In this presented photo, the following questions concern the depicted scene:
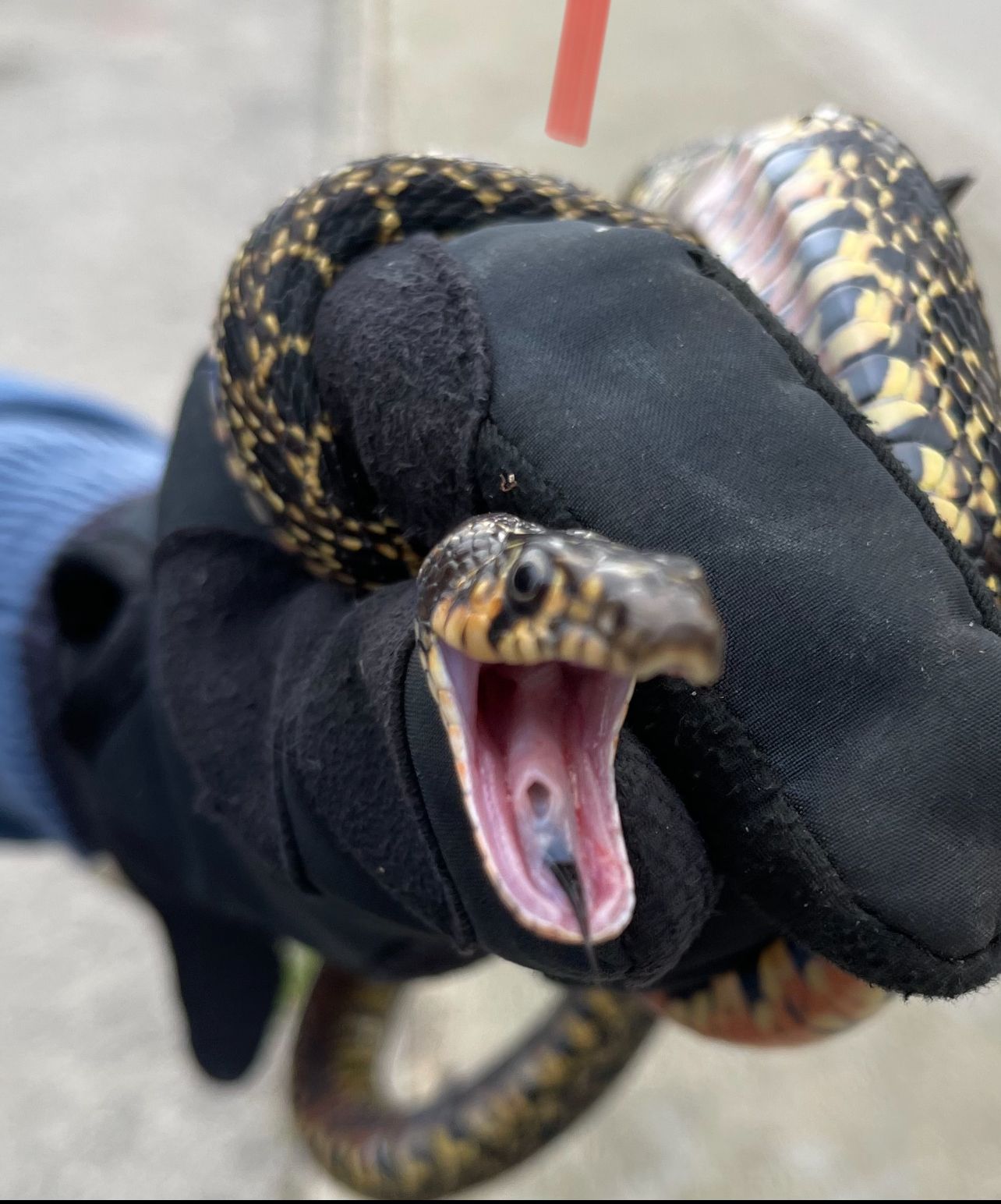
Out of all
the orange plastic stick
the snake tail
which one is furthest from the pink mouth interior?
the snake tail

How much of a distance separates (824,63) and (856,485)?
259 centimetres

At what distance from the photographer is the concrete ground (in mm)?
1625

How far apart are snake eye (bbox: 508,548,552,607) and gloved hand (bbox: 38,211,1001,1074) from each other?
0.23ft

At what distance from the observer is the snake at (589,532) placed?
0.52 meters

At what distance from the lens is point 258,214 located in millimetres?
3404

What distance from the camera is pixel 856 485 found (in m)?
0.59

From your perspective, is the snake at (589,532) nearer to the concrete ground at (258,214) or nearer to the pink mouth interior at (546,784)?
the pink mouth interior at (546,784)

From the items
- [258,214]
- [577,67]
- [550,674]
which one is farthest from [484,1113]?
[258,214]

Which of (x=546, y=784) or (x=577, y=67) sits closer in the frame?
(x=546, y=784)

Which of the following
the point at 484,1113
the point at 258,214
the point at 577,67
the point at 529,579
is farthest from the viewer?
the point at 258,214

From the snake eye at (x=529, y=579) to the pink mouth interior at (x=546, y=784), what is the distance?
69 millimetres

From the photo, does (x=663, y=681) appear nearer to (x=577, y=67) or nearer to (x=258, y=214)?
(x=577, y=67)

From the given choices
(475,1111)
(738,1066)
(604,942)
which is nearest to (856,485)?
(604,942)

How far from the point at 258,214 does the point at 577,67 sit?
2.98 meters
